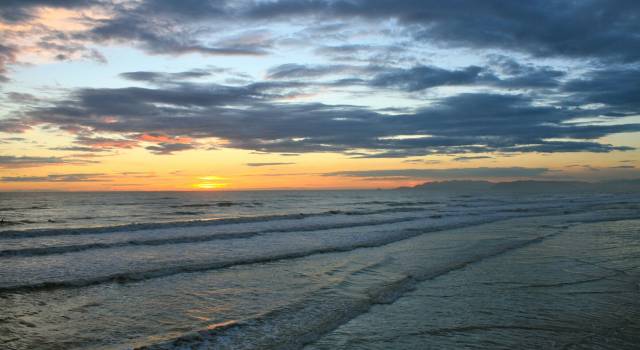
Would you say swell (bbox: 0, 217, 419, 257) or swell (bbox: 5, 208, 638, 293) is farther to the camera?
swell (bbox: 0, 217, 419, 257)

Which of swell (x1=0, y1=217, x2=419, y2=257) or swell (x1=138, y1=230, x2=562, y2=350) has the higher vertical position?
swell (x1=138, y1=230, x2=562, y2=350)

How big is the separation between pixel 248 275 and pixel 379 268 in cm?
419

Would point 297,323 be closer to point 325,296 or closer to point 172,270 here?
point 325,296

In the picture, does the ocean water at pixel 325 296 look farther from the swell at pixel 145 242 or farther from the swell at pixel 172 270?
the swell at pixel 145 242

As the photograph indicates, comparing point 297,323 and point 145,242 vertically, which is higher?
point 297,323

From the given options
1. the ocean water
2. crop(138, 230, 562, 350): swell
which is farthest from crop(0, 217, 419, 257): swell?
crop(138, 230, 562, 350): swell

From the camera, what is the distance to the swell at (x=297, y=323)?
699 centimetres

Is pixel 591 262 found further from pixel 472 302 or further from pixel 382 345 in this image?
pixel 382 345

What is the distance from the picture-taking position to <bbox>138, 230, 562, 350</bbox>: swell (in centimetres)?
699

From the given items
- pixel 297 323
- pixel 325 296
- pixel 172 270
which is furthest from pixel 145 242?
pixel 297 323

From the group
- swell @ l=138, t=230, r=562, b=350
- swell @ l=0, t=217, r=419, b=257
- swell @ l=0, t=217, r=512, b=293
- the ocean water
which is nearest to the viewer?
swell @ l=138, t=230, r=562, b=350

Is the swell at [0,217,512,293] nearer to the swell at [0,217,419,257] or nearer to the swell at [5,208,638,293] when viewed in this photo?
the swell at [5,208,638,293]

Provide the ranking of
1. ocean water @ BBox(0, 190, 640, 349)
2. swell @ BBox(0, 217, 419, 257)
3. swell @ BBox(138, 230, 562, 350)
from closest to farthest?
swell @ BBox(138, 230, 562, 350), ocean water @ BBox(0, 190, 640, 349), swell @ BBox(0, 217, 419, 257)

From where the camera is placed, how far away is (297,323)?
26.3 ft
